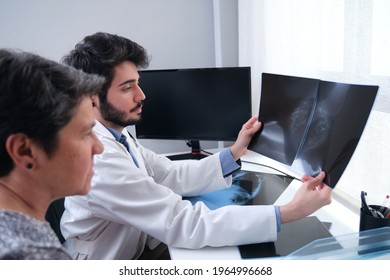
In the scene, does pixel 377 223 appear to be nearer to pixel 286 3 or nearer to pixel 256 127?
pixel 256 127

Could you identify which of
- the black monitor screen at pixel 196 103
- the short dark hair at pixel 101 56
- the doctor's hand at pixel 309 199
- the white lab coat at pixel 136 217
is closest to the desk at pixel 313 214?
the white lab coat at pixel 136 217

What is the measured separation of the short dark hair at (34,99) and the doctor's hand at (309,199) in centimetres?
61

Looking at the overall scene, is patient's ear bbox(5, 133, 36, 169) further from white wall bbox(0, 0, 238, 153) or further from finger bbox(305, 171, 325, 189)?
white wall bbox(0, 0, 238, 153)

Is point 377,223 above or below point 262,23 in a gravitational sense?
below

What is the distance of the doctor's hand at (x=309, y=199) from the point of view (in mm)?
852

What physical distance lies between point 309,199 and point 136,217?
1.55ft

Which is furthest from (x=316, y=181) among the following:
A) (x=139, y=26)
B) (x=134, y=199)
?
(x=139, y=26)

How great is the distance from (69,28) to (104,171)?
1.26 meters

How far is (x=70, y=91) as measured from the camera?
592mm

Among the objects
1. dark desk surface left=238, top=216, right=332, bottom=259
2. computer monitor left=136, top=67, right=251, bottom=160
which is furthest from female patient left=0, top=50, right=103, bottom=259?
computer monitor left=136, top=67, right=251, bottom=160

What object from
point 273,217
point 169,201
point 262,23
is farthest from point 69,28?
point 273,217

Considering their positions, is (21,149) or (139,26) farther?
(139,26)

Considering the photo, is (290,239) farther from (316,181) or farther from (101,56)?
(101,56)

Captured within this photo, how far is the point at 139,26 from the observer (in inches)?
75.3
